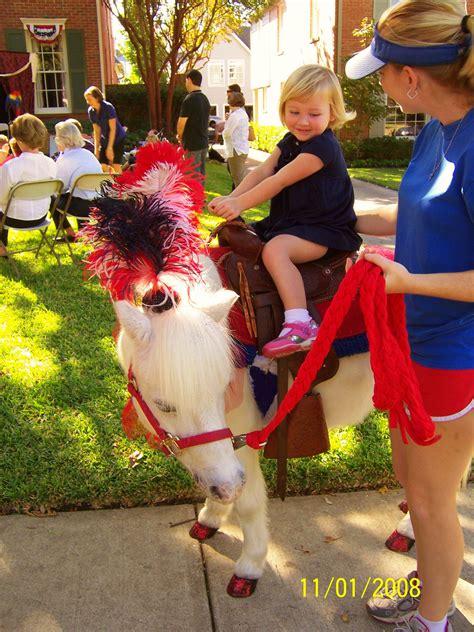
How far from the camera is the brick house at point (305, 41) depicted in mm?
16453

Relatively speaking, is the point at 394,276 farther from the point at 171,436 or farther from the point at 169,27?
the point at 169,27

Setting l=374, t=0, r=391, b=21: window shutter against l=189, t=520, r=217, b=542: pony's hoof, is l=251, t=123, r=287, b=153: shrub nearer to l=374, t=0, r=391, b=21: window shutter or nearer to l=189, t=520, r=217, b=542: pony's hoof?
l=374, t=0, r=391, b=21: window shutter

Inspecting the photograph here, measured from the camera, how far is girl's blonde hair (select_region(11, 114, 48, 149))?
6.34 m

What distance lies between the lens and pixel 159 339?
167 centimetres

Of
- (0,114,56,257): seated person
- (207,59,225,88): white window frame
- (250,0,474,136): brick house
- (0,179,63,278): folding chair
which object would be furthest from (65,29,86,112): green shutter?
(207,59,225,88): white window frame

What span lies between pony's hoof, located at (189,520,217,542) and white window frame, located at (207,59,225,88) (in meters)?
55.4

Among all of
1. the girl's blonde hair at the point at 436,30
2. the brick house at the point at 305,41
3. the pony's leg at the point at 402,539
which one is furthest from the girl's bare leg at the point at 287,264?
the brick house at the point at 305,41

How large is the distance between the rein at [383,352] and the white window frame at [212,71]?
55906 millimetres

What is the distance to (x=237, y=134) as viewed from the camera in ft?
32.4

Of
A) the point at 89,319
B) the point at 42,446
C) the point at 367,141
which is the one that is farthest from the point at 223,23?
the point at 42,446

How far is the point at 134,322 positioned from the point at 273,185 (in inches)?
36.7

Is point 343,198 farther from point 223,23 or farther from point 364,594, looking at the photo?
point 223,23

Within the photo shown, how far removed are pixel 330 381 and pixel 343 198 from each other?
0.77 m

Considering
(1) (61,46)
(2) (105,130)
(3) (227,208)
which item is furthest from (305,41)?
(3) (227,208)
